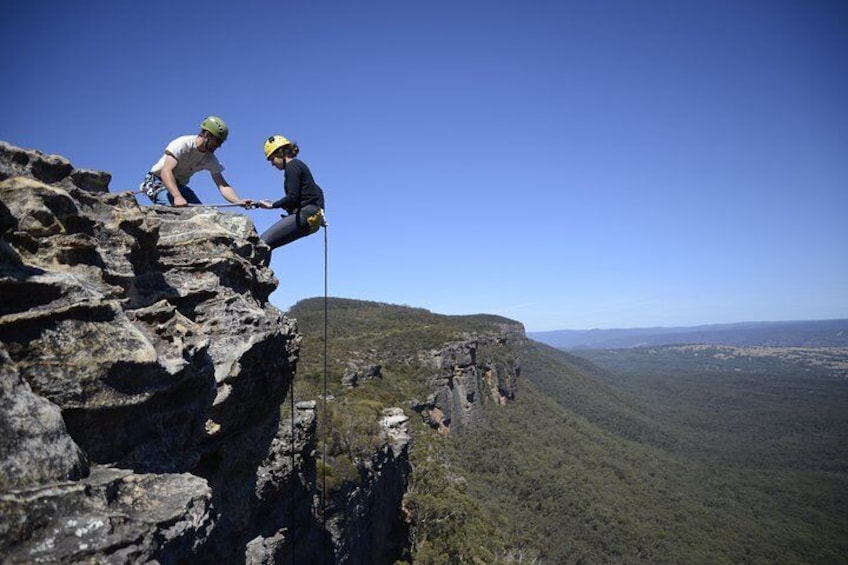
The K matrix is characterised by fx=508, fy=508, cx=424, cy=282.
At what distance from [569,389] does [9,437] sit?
498 ft

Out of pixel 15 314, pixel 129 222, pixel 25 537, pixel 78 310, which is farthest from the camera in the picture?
pixel 129 222

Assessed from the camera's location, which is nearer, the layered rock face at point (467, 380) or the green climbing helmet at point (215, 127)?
the green climbing helmet at point (215, 127)

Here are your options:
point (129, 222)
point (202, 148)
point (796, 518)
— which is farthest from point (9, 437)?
point (796, 518)

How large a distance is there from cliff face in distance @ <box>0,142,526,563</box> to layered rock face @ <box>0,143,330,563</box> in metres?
0.01

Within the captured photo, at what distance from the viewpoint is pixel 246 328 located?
6.94m

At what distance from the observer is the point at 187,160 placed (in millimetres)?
7559

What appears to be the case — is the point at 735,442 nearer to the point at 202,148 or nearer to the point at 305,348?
the point at 305,348

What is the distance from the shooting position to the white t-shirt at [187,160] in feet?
24.2

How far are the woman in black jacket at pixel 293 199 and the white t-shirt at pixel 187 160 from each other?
0.85 meters

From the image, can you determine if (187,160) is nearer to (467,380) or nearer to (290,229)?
(290,229)

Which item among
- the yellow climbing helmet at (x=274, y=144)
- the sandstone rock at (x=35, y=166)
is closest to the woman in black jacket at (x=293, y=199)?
the yellow climbing helmet at (x=274, y=144)

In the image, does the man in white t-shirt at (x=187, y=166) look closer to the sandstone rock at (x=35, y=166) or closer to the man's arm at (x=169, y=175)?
the man's arm at (x=169, y=175)

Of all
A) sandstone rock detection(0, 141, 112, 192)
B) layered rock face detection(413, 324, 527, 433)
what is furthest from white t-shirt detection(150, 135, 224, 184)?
layered rock face detection(413, 324, 527, 433)

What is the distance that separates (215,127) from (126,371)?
4229 millimetres
